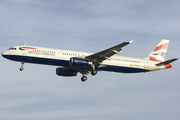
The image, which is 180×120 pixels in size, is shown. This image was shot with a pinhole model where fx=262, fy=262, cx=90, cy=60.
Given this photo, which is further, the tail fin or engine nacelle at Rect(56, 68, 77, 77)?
the tail fin

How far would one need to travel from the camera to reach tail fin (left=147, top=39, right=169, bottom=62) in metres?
53.1

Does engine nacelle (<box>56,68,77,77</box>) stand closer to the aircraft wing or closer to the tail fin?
the aircraft wing

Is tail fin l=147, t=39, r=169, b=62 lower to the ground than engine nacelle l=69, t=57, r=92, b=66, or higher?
higher

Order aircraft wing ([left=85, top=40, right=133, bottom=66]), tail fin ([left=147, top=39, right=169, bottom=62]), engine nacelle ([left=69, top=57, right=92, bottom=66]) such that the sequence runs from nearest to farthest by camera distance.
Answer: aircraft wing ([left=85, top=40, right=133, bottom=66]) → engine nacelle ([left=69, top=57, right=92, bottom=66]) → tail fin ([left=147, top=39, right=169, bottom=62])

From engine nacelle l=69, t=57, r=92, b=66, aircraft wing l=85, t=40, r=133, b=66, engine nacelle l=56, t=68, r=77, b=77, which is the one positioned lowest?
engine nacelle l=56, t=68, r=77, b=77

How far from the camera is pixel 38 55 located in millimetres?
43219

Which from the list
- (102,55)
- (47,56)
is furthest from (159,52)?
(47,56)

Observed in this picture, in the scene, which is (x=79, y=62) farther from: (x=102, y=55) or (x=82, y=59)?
(x=102, y=55)

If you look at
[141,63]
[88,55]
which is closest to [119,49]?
[88,55]

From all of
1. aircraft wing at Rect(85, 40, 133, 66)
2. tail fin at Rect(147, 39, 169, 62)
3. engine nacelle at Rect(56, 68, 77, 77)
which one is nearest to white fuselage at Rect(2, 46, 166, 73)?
aircraft wing at Rect(85, 40, 133, 66)

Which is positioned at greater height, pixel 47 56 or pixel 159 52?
pixel 159 52

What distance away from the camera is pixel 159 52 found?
5444 cm

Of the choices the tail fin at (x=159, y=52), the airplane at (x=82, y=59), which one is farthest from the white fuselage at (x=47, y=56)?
the tail fin at (x=159, y=52)

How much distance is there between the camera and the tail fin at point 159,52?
2089 inches
